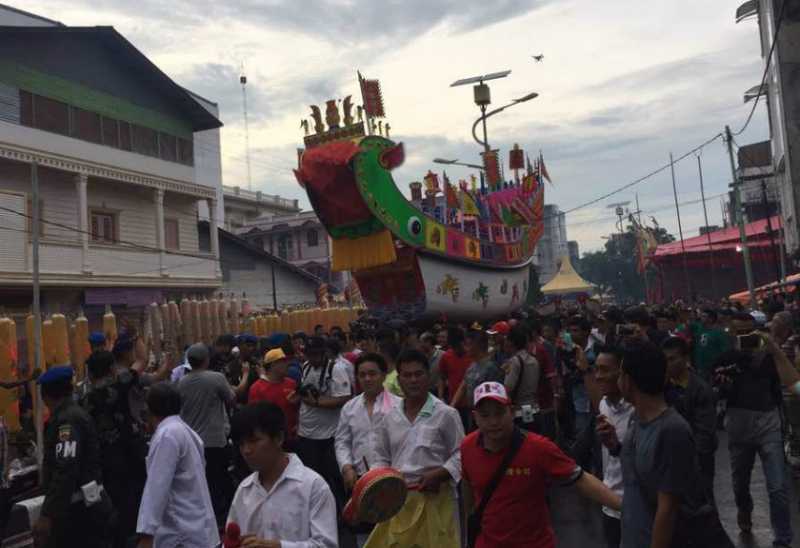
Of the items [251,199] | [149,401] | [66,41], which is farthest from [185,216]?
[251,199]

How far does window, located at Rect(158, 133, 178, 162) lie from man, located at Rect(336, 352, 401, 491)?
66.4 ft

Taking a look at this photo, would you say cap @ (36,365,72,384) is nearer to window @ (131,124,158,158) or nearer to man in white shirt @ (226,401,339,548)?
man in white shirt @ (226,401,339,548)

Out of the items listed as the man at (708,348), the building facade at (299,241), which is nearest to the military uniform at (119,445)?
the man at (708,348)

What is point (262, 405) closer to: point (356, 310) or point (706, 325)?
point (706, 325)

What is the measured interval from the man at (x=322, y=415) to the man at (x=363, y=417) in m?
1.51

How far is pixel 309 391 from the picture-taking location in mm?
6449

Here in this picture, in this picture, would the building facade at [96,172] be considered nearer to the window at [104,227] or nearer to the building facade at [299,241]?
the window at [104,227]

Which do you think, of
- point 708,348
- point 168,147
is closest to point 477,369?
point 708,348

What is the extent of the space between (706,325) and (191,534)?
27.1ft

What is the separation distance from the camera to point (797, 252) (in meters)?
19.5

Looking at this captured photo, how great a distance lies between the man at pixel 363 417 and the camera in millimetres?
4664

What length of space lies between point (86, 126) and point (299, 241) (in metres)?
25.7

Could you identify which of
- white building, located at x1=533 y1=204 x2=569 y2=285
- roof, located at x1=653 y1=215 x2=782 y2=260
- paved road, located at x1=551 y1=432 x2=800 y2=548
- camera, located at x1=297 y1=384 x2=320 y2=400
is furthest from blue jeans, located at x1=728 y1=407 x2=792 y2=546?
white building, located at x1=533 y1=204 x2=569 y2=285

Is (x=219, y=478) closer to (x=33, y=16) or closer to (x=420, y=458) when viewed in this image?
(x=420, y=458)
